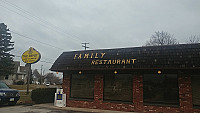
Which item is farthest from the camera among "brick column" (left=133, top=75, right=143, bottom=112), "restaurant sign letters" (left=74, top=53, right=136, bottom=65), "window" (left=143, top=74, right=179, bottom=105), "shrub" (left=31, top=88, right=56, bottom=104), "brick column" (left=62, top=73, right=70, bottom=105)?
"shrub" (left=31, top=88, right=56, bottom=104)

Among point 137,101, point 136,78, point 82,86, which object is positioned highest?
point 136,78

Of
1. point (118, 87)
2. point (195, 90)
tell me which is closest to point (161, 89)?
point (195, 90)

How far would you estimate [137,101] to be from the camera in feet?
32.9

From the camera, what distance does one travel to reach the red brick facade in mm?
9078

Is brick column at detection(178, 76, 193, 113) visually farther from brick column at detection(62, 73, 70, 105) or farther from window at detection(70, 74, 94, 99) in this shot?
brick column at detection(62, 73, 70, 105)

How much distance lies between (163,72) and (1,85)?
36.9 feet

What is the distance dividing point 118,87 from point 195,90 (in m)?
4.45

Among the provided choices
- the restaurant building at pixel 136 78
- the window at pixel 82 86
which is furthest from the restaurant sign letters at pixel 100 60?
the window at pixel 82 86

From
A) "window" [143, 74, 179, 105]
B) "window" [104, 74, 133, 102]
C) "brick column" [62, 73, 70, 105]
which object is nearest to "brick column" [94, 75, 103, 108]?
"window" [104, 74, 133, 102]

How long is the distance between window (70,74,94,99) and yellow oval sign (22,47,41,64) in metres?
6.11

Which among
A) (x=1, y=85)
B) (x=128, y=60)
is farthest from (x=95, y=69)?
(x=1, y=85)

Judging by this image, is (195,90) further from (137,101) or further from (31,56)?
(31,56)

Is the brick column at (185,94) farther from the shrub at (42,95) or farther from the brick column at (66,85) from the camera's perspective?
the shrub at (42,95)

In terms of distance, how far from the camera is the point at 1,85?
12.0 meters
